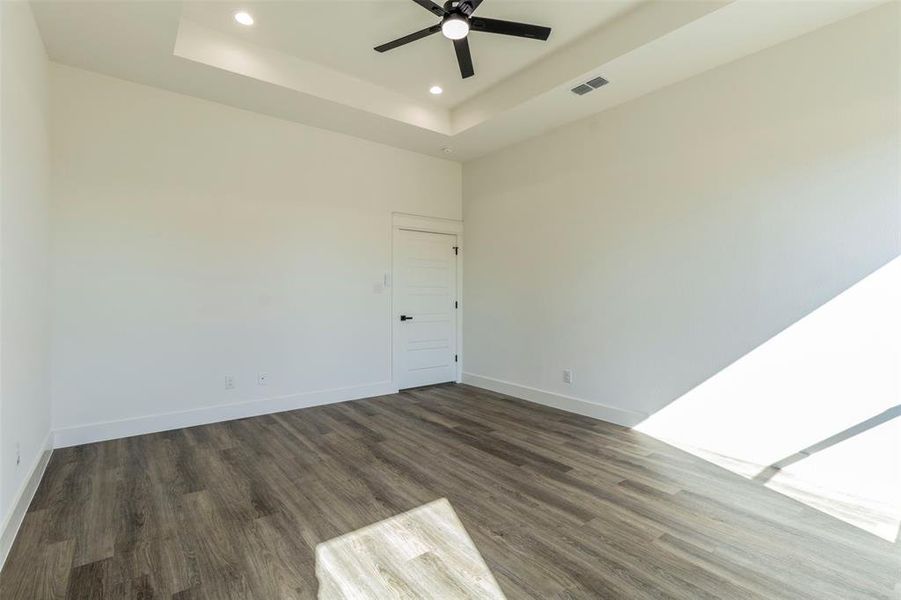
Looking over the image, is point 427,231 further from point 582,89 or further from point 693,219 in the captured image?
point 693,219

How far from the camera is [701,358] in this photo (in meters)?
3.52

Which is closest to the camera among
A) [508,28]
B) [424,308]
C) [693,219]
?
[508,28]

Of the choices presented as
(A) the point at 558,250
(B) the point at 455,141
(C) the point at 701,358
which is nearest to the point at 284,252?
(B) the point at 455,141

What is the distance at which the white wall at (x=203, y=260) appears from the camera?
3.46m

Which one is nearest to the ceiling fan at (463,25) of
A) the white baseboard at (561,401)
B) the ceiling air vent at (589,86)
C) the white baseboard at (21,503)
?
the ceiling air vent at (589,86)

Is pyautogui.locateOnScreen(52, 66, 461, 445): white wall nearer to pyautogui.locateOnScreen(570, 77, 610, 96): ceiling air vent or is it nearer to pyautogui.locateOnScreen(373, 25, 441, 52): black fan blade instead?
pyautogui.locateOnScreen(373, 25, 441, 52): black fan blade

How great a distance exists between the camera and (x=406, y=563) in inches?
78.6

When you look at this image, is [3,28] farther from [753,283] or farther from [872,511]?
[872,511]

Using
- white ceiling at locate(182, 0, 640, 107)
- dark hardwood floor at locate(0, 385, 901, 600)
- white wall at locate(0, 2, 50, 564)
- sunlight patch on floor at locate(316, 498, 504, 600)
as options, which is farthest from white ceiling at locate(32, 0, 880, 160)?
sunlight patch on floor at locate(316, 498, 504, 600)

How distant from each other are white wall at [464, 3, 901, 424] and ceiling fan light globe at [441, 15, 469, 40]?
2017 millimetres

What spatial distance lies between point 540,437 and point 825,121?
326 centimetres

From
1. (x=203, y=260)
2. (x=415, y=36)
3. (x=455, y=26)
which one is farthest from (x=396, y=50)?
(x=203, y=260)

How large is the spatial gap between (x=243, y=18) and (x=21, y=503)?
3.61m

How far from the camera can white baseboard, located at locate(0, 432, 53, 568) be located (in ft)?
6.57
